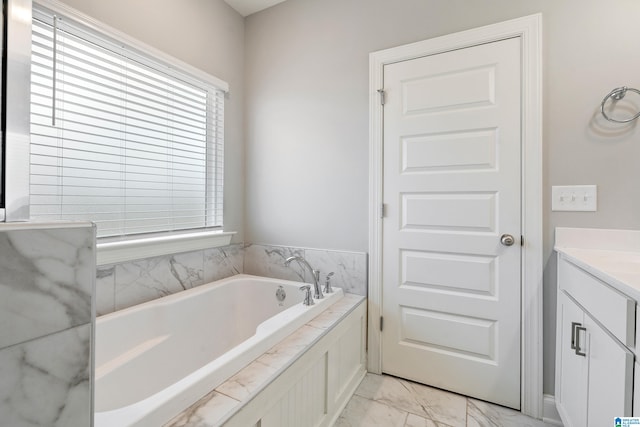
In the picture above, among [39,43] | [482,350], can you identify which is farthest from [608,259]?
[39,43]

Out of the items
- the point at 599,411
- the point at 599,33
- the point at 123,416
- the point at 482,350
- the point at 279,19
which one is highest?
the point at 279,19

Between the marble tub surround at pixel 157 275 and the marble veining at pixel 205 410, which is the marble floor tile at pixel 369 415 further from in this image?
the marble tub surround at pixel 157 275

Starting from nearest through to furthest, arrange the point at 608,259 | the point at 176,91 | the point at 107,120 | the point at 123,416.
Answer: the point at 123,416, the point at 608,259, the point at 107,120, the point at 176,91

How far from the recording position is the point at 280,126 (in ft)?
7.61

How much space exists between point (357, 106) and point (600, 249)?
5.04ft

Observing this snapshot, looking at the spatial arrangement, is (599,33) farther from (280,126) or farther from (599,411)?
(280,126)

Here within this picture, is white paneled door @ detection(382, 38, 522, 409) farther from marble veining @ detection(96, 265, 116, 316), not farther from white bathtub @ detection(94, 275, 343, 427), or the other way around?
marble veining @ detection(96, 265, 116, 316)

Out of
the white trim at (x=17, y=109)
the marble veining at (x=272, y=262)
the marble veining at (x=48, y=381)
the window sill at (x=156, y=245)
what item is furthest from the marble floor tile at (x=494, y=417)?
the white trim at (x=17, y=109)

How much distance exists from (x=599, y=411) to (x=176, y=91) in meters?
2.56

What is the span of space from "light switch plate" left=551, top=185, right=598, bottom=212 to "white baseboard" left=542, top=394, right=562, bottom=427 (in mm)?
983

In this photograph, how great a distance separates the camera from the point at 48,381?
52cm

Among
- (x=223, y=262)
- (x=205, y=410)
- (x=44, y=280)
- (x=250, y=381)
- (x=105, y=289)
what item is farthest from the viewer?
(x=223, y=262)

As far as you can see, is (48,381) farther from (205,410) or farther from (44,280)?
(205,410)

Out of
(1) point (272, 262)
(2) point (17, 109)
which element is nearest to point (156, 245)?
(1) point (272, 262)
